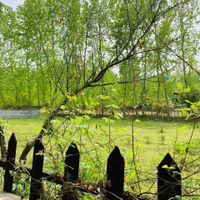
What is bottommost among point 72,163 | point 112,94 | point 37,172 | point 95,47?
point 37,172

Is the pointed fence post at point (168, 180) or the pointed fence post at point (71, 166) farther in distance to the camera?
the pointed fence post at point (71, 166)

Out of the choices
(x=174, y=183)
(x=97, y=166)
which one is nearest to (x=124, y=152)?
(x=97, y=166)

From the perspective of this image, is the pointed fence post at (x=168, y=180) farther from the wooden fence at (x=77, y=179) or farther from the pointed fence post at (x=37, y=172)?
the pointed fence post at (x=37, y=172)

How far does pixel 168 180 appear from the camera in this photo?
4.63ft

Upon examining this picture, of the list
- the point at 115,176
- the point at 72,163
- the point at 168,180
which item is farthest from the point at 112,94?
→ the point at 168,180

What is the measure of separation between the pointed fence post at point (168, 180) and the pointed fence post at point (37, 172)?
815mm

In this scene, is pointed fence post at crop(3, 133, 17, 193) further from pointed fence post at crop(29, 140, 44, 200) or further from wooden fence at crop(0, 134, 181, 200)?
pointed fence post at crop(29, 140, 44, 200)

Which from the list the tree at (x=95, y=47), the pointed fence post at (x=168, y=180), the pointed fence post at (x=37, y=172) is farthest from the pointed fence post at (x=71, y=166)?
the pointed fence post at (x=168, y=180)

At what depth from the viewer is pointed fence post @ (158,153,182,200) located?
1385mm

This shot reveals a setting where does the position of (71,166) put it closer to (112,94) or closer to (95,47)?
(112,94)

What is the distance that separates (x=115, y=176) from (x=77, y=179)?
31cm

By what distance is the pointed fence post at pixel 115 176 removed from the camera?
1531 mm

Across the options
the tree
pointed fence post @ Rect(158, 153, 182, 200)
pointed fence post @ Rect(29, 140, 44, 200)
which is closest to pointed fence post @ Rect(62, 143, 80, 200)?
pointed fence post @ Rect(29, 140, 44, 200)

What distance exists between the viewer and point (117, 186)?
60.8 inches
